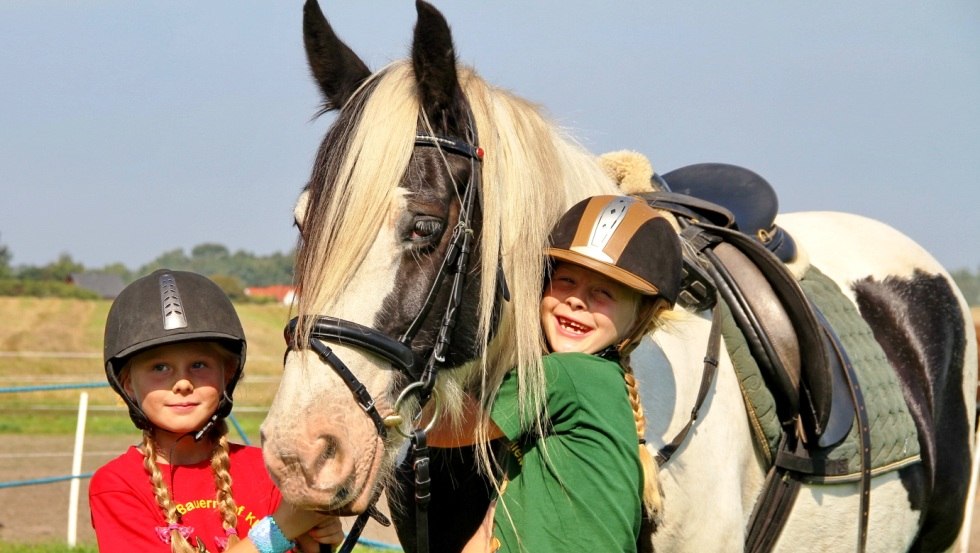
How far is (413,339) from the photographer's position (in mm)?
2055

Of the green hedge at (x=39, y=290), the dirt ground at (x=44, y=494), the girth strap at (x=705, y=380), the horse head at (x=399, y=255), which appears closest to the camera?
the horse head at (x=399, y=255)

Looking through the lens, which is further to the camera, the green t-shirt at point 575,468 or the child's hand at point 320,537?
the child's hand at point 320,537

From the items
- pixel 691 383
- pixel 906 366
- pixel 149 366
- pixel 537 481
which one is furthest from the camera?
pixel 906 366

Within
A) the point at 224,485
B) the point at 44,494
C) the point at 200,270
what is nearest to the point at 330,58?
the point at 224,485

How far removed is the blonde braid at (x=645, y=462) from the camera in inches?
88.0

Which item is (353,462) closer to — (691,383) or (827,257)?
(691,383)

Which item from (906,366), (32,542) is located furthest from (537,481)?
(32,542)

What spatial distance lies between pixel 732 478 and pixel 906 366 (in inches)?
61.2

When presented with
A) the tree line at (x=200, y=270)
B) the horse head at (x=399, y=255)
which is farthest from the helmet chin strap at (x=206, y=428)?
the tree line at (x=200, y=270)

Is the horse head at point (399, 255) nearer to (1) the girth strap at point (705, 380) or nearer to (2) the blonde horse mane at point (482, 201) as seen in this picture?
(2) the blonde horse mane at point (482, 201)

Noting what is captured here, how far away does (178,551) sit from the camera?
217 cm

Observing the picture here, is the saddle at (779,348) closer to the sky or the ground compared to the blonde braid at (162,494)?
closer to the sky

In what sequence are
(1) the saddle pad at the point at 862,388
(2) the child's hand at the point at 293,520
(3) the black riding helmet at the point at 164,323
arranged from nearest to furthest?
(2) the child's hand at the point at 293,520
(3) the black riding helmet at the point at 164,323
(1) the saddle pad at the point at 862,388

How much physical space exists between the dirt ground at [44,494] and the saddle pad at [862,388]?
4436mm
